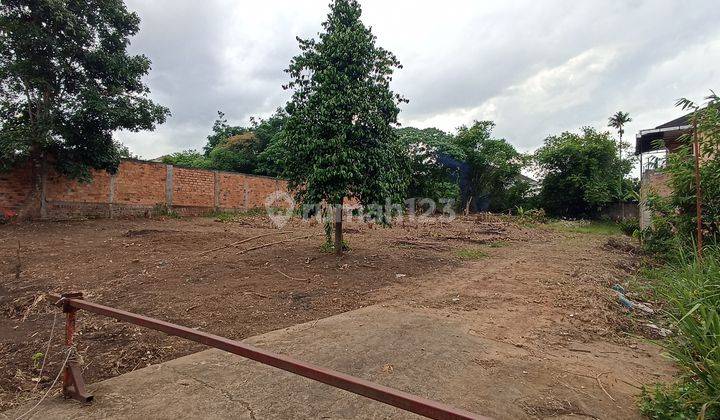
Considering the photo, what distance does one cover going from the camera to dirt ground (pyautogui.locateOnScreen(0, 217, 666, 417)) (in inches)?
150

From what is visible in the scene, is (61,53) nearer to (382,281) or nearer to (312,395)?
(382,281)

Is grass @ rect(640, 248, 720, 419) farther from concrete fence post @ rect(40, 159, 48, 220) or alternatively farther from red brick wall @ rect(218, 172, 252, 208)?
red brick wall @ rect(218, 172, 252, 208)

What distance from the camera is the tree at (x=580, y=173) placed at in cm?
2408

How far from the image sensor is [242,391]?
289cm

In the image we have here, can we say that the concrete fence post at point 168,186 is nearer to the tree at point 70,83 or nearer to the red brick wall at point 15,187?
the tree at point 70,83

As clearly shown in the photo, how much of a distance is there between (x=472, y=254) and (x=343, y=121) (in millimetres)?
4860

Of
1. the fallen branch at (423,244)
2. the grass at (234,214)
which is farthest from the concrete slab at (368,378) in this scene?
the grass at (234,214)

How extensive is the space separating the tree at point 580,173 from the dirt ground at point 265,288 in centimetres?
1512

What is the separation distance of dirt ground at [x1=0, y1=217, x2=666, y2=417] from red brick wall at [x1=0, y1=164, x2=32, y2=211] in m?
1.19

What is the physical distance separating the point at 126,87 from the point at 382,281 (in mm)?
11185

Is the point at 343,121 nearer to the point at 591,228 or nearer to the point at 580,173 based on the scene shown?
the point at 591,228

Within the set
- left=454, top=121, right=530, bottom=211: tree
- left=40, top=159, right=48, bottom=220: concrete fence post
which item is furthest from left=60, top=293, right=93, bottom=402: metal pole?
left=454, top=121, right=530, bottom=211: tree

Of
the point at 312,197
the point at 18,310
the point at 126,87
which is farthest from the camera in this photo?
the point at 126,87

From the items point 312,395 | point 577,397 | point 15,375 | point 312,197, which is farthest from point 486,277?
point 15,375
